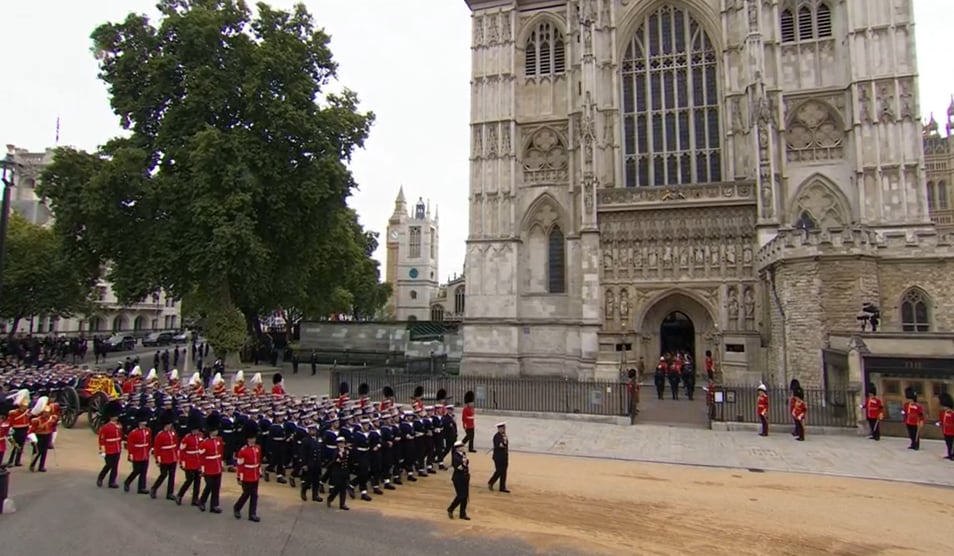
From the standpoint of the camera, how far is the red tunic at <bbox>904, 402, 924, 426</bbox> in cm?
1448

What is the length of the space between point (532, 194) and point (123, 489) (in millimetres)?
24382

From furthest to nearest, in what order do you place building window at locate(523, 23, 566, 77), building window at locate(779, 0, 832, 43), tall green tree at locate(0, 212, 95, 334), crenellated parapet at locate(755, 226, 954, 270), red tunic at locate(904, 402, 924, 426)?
tall green tree at locate(0, 212, 95, 334) < building window at locate(523, 23, 566, 77) < building window at locate(779, 0, 832, 43) < crenellated parapet at locate(755, 226, 954, 270) < red tunic at locate(904, 402, 924, 426)

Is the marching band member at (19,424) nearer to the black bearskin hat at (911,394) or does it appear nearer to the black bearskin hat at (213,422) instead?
the black bearskin hat at (213,422)

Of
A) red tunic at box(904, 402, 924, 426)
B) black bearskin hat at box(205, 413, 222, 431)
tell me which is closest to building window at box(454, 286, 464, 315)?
red tunic at box(904, 402, 924, 426)

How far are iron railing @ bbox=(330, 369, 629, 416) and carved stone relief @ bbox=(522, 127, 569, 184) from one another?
12859mm

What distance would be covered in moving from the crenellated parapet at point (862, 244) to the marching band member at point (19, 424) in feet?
76.1

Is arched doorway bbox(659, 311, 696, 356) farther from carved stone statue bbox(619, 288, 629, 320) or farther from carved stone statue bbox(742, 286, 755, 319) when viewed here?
carved stone statue bbox(742, 286, 755, 319)

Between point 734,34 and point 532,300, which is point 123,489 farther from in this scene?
point 734,34

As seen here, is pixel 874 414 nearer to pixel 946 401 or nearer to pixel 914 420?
pixel 914 420

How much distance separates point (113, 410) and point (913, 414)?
736 inches

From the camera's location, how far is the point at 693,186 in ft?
90.3

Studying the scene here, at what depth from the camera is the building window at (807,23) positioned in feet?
92.9

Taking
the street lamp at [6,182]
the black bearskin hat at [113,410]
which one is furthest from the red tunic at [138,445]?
the street lamp at [6,182]

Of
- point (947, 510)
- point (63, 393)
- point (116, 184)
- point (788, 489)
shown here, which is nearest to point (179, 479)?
point (63, 393)
